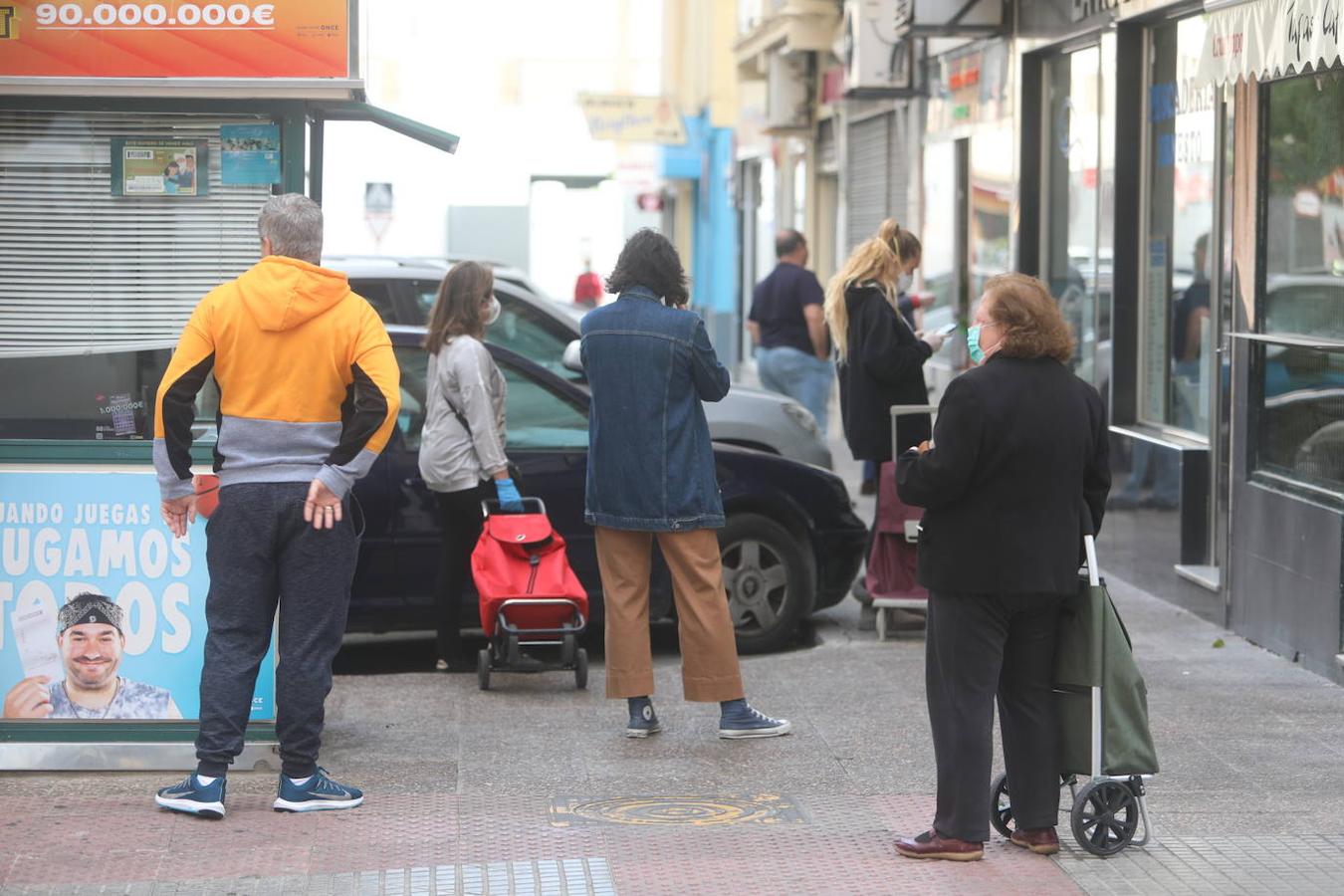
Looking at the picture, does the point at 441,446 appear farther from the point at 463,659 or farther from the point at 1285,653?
the point at 1285,653

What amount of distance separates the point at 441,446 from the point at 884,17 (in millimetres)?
8664

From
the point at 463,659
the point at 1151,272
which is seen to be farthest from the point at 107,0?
the point at 1151,272

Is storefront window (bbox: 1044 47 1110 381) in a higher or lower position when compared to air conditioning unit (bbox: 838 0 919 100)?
lower

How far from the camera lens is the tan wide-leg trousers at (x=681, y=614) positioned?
6891 millimetres

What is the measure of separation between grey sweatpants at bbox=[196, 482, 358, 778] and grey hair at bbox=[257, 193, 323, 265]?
0.68 metres

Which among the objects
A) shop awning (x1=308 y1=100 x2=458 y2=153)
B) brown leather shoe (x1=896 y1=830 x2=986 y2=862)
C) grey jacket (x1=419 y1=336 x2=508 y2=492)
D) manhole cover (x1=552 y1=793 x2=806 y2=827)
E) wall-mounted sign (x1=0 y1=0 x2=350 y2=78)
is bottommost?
manhole cover (x1=552 y1=793 x2=806 y2=827)

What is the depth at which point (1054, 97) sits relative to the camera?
12.4 meters

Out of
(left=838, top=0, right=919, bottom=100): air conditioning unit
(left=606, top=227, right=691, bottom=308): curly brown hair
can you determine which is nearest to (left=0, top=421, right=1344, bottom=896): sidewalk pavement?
(left=606, top=227, right=691, bottom=308): curly brown hair

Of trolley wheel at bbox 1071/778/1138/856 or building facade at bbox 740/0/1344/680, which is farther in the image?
building facade at bbox 740/0/1344/680

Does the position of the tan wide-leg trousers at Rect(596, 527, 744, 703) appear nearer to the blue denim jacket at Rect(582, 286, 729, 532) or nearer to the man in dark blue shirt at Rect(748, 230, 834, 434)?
the blue denim jacket at Rect(582, 286, 729, 532)

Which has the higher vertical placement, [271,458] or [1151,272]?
[1151,272]

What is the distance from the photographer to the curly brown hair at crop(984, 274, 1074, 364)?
5094 mm

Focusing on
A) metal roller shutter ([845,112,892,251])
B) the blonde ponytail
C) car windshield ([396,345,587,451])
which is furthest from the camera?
metal roller shutter ([845,112,892,251])

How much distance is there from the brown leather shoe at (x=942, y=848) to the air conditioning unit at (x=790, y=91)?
54.6 feet
